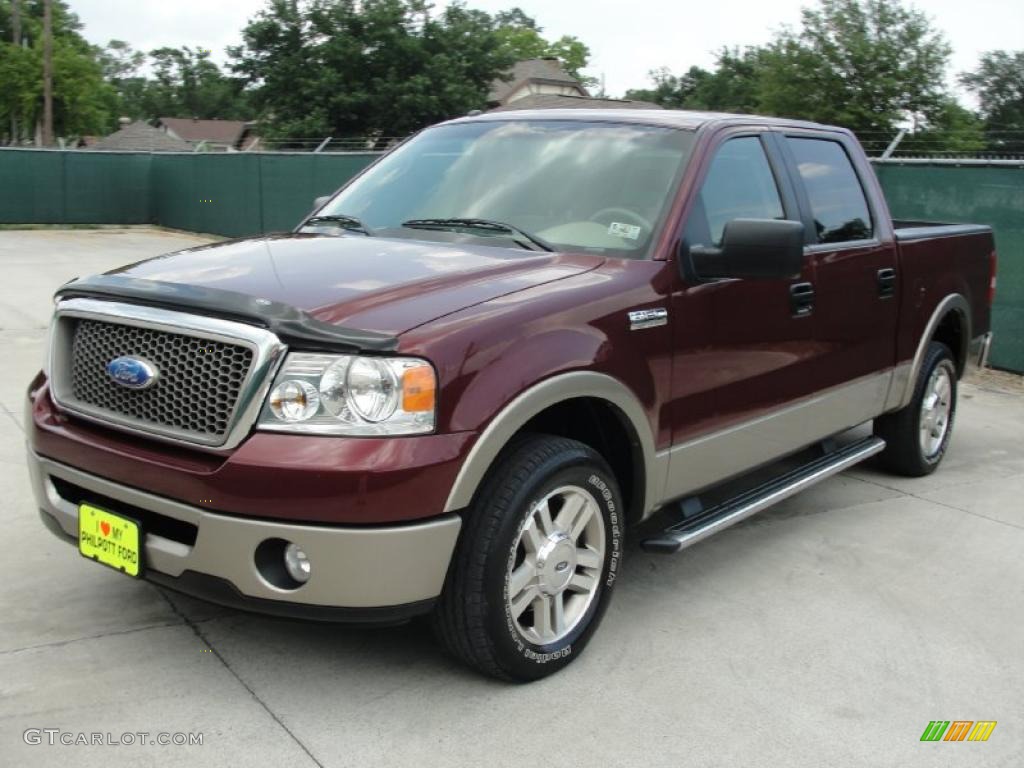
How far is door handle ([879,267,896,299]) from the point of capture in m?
5.35

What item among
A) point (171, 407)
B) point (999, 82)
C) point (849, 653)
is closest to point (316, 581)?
point (171, 407)

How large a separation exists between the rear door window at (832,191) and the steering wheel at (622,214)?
1224 millimetres

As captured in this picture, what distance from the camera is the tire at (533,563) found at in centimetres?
327

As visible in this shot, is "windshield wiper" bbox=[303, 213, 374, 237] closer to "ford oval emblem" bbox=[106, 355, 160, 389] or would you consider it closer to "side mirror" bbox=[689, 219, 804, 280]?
"ford oval emblem" bbox=[106, 355, 160, 389]

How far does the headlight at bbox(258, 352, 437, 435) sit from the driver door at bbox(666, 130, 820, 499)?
4.09ft

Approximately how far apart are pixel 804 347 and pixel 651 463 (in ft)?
3.86

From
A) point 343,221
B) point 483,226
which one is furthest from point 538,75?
point 483,226

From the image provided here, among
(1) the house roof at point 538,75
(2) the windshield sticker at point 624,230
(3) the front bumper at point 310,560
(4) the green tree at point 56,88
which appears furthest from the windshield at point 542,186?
(1) the house roof at point 538,75

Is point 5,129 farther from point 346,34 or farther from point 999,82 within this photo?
point 999,82

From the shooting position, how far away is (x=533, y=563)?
3.47 meters

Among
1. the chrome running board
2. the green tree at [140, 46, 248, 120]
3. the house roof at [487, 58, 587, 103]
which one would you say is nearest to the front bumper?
the chrome running board

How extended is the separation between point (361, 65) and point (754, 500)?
40532 millimetres

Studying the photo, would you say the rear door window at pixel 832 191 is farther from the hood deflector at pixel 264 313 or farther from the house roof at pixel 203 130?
the house roof at pixel 203 130

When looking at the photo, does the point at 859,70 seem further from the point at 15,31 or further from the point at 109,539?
the point at 109,539
